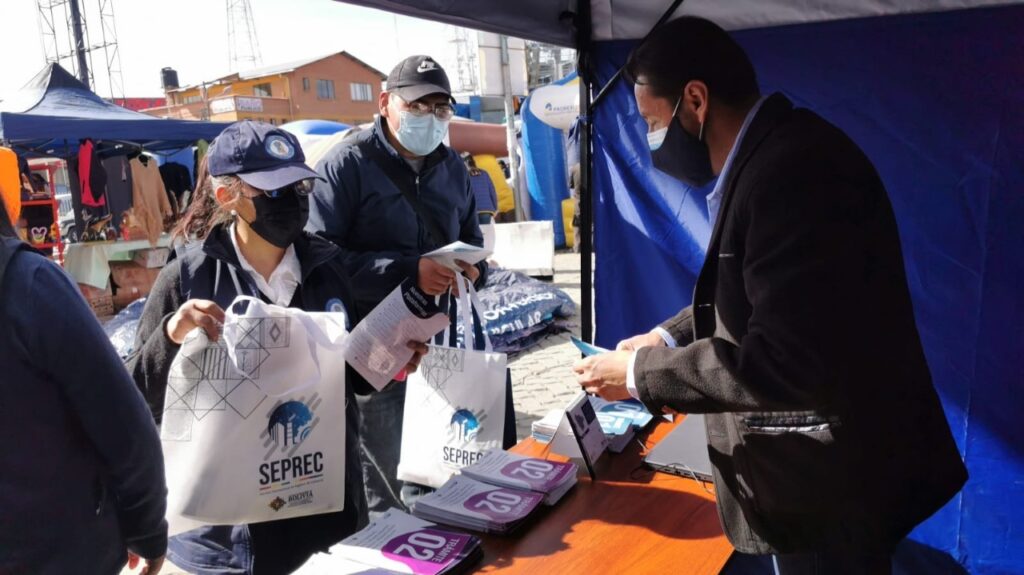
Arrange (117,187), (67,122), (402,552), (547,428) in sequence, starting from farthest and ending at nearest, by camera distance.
A: 1. (117,187)
2. (67,122)
3. (547,428)
4. (402,552)

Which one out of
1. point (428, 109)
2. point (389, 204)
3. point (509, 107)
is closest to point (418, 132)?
point (428, 109)

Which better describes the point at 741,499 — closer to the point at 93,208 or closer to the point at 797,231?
the point at 797,231

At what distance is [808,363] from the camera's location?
1.22m

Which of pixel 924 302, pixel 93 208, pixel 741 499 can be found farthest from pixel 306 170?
pixel 93 208

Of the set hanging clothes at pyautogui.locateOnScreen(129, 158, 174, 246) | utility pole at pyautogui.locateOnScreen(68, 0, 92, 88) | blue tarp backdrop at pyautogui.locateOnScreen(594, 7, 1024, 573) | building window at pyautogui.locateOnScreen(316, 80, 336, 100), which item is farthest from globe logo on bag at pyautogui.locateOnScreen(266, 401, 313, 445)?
building window at pyautogui.locateOnScreen(316, 80, 336, 100)

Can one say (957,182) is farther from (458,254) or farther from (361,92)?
(361,92)

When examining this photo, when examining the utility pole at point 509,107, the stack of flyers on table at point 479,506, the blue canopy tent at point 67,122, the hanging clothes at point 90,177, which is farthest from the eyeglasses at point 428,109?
the utility pole at point 509,107

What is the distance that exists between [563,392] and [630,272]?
8.13 feet

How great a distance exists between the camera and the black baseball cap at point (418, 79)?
8.25 ft

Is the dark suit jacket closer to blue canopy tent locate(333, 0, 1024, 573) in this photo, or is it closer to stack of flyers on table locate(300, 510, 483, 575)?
stack of flyers on table locate(300, 510, 483, 575)

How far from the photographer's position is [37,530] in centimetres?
122

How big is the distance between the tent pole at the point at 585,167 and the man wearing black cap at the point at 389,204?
1.91ft

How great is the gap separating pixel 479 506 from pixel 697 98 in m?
1.05

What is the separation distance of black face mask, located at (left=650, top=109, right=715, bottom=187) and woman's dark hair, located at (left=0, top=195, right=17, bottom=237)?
131cm
